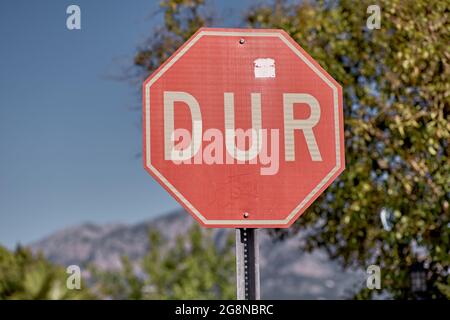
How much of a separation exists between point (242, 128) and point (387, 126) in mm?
9423

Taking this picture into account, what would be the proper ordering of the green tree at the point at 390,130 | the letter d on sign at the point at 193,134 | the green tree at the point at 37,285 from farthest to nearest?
the green tree at the point at 37,285 < the green tree at the point at 390,130 < the letter d on sign at the point at 193,134

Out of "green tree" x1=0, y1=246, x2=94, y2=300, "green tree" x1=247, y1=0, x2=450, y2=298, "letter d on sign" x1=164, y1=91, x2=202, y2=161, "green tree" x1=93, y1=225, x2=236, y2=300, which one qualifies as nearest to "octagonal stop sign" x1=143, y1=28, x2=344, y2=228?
"letter d on sign" x1=164, y1=91, x2=202, y2=161

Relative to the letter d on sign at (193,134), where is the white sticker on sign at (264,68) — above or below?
above

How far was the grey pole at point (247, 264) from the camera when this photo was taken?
3.08 m

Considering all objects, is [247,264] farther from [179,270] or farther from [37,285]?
[179,270]

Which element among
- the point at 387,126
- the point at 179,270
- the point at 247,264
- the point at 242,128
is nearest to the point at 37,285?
the point at 387,126

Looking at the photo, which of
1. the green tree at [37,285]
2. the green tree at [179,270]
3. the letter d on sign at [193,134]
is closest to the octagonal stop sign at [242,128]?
the letter d on sign at [193,134]

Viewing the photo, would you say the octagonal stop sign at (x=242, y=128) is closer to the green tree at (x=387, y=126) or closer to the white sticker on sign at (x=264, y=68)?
the white sticker on sign at (x=264, y=68)

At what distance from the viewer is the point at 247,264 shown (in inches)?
123

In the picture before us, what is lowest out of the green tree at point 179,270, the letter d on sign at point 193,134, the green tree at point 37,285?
the green tree at point 179,270

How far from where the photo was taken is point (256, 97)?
10.3 feet

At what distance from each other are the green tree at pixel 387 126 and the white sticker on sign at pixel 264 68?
810 centimetres

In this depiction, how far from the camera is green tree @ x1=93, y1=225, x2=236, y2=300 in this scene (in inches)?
A: 1158

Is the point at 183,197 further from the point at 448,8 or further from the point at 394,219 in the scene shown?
the point at 448,8
